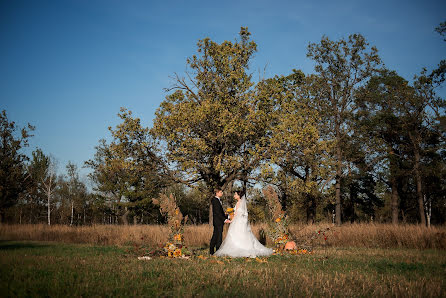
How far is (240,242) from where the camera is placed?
12.0 m

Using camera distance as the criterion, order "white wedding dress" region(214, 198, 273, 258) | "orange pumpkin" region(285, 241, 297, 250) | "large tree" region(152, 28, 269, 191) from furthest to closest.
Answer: "large tree" region(152, 28, 269, 191), "orange pumpkin" region(285, 241, 297, 250), "white wedding dress" region(214, 198, 273, 258)

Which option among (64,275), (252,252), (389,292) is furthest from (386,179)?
(64,275)

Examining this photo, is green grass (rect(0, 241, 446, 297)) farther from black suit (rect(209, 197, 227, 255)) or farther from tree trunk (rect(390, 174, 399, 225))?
tree trunk (rect(390, 174, 399, 225))

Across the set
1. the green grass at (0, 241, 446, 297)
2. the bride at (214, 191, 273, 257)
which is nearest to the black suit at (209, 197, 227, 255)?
the bride at (214, 191, 273, 257)

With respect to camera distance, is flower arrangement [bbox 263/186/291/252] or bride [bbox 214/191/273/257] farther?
flower arrangement [bbox 263/186/291/252]

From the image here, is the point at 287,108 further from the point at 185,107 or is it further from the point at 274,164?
the point at 185,107

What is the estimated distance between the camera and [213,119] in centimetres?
2303

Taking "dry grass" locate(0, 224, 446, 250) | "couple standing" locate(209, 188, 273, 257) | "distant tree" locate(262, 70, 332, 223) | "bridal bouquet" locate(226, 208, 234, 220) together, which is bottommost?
"dry grass" locate(0, 224, 446, 250)

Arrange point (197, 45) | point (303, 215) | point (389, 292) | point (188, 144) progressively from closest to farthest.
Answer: point (389, 292) < point (188, 144) < point (197, 45) < point (303, 215)

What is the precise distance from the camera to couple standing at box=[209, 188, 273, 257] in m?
11.8

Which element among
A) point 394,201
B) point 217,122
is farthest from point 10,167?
point 394,201

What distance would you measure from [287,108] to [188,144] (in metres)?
7.90

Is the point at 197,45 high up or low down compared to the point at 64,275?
up

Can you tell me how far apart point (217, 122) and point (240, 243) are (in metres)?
12.7
